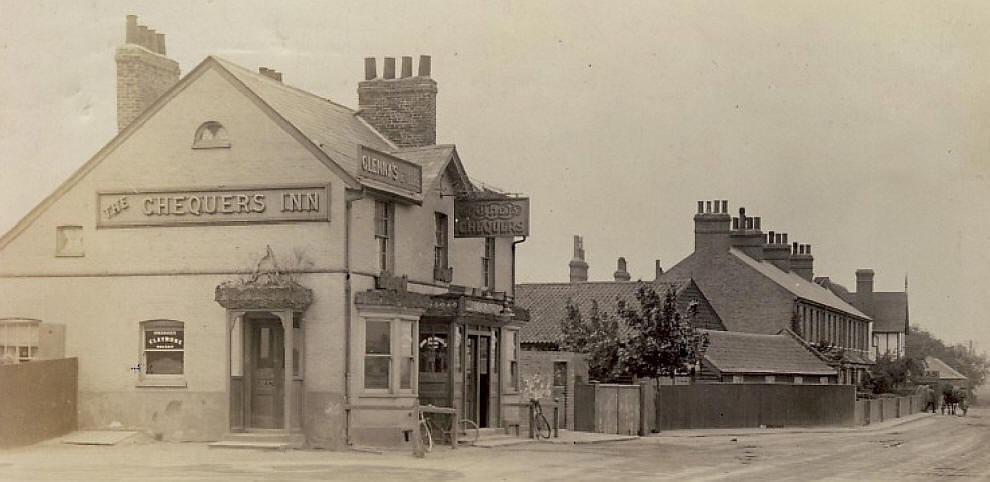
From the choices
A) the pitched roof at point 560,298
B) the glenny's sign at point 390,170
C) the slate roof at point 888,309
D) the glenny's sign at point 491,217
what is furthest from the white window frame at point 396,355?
the slate roof at point 888,309

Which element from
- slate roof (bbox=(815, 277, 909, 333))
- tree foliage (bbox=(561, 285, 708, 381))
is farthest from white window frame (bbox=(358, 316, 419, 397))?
slate roof (bbox=(815, 277, 909, 333))

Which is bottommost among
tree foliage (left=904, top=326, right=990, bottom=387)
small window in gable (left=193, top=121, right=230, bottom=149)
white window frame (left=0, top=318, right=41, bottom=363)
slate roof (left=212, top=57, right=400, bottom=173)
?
tree foliage (left=904, top=326, right=990, bottom=387)

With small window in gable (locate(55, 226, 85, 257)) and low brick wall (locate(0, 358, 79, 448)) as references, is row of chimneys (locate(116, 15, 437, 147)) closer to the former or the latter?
small window in gable (locate(55, 226, 85, 257))

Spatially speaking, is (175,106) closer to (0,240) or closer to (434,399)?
(0,240)

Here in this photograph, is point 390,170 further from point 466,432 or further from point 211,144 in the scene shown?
point 466,432

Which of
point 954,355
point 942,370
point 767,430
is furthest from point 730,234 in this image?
point 954,355

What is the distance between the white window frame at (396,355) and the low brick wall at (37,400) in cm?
655

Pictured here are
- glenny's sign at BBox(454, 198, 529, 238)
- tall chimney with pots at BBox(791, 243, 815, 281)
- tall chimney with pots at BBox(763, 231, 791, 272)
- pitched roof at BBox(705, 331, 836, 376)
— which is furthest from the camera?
tall chimney with pots at BBox(791, 243, 815, 281)

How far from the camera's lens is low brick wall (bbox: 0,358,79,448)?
2511cm

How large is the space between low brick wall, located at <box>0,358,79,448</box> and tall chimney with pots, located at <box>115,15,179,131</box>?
232 inches

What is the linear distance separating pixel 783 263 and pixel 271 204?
180 ft

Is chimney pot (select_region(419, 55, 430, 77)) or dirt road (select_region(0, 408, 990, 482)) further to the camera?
chimney pot (select_region(419, 55, 430, 77))

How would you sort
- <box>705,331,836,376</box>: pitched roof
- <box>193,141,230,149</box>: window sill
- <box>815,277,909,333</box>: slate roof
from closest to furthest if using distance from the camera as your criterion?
<box>193,141,230,149</box>: window sill → <box>705,331,836,376</box>: pitched roof → <box>815,277,909,333</box>: slate roof

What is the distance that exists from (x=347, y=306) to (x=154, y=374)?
476cm
